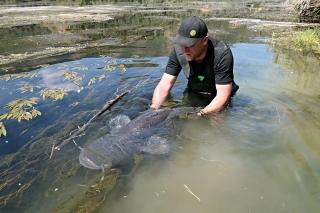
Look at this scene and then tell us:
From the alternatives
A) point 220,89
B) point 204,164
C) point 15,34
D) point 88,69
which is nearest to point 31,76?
point 88,69

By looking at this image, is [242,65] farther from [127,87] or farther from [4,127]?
[4,127]

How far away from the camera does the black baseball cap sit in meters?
3.61

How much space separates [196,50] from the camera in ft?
12.9

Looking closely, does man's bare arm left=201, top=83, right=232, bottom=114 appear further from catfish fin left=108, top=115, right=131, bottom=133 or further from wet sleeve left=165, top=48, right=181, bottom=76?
catfish fin left=108, top=115, right=131, bottom=133

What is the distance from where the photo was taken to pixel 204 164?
10.1 feet

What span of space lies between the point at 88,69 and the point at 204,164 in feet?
16.4

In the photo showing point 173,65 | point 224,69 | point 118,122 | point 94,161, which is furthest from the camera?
point 173,65

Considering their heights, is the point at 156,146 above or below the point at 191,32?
below

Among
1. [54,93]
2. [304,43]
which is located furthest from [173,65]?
[304,43]

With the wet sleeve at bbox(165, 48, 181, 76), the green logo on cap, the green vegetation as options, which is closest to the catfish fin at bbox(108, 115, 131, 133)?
the wet sleeve at bbox(165, 48, 181, 76)

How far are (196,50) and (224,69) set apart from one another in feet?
2.01

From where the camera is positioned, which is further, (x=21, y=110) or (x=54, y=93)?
(x=54, y=93)

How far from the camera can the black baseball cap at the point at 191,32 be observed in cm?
361

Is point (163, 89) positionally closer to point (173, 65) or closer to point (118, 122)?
point (173, 65)
